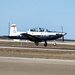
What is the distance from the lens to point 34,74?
14.5 meters

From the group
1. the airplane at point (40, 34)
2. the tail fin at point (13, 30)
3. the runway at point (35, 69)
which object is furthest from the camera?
the tail fin at point (13, 30)

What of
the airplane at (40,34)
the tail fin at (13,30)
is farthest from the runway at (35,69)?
the tail fin at (13,30)

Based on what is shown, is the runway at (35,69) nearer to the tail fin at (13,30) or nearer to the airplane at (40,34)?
the airplane at (40,34)

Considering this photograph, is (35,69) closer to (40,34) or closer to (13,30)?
(40,34)

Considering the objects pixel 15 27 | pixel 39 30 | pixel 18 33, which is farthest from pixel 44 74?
pixel 15 27

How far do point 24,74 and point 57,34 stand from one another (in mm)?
40634

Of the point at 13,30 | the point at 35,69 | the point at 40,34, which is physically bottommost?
the point at 35,69

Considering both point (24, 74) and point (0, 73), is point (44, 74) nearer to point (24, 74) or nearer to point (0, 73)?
point (24, 74)

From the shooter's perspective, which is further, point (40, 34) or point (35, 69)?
point (40, 34)

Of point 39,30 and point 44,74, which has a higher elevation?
point 39,30

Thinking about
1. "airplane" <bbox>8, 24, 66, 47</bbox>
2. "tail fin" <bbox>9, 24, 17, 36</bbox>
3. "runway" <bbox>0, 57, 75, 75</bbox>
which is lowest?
"runway" <bbox>0, 57, 75, 75</bbox>

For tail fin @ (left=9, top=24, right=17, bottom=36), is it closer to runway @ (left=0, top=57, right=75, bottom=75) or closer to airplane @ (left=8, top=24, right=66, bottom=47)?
airplane @ (left=8, top=24, right=66, bottom=47)

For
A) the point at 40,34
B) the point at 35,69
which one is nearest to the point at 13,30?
the point at 40,34

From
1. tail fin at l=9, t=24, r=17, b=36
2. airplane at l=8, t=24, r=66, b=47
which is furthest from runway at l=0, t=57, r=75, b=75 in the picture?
tail fin at l=9, t=24, r=17, b=36
